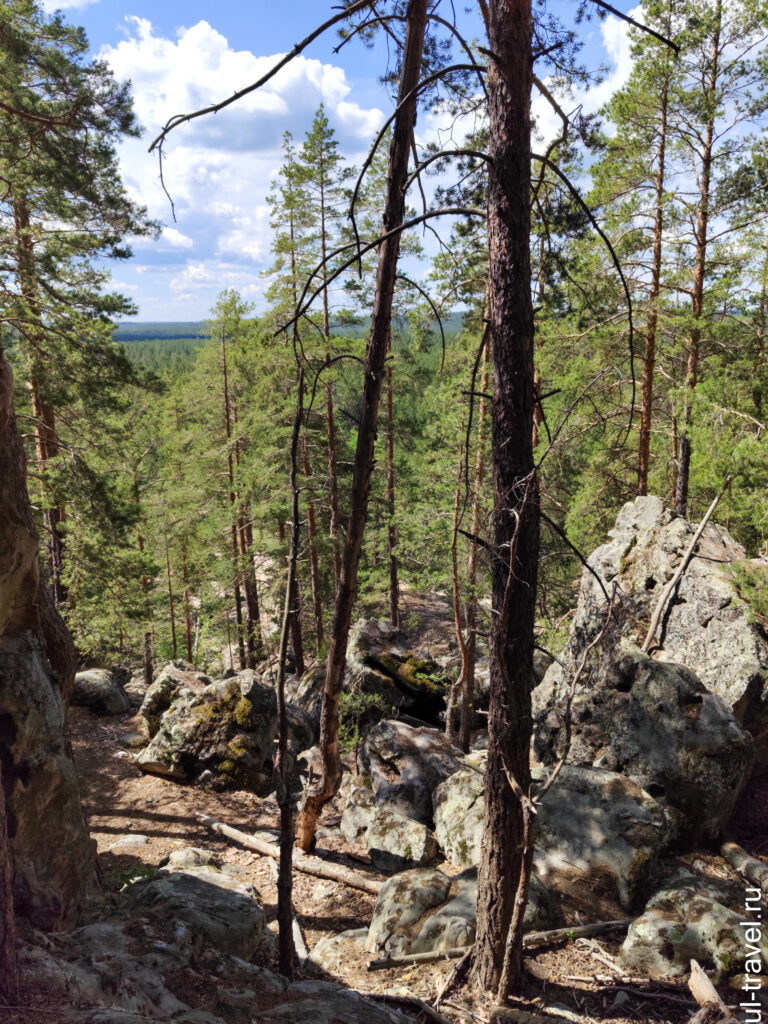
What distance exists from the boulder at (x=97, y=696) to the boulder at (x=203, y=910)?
9017 mm

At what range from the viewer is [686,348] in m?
11.5

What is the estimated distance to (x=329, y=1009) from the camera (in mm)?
3867

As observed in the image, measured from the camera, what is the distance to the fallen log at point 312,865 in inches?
282

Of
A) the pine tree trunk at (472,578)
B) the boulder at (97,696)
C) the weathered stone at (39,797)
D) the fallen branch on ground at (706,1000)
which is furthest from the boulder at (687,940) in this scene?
the boulder at (97,696)

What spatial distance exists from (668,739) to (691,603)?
109 inches

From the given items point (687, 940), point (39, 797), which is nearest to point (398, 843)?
point (687, 940)

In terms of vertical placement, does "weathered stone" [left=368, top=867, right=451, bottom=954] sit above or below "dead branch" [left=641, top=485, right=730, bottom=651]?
below

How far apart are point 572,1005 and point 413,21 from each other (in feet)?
26.5

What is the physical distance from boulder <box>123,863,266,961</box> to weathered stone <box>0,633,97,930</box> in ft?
1.90

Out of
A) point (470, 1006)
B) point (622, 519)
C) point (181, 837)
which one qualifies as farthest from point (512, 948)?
point (622, 519)

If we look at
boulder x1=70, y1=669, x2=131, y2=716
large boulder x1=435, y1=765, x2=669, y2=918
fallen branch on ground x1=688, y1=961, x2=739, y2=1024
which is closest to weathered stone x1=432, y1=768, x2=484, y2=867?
large boulder x1=435, y1=765, x2=669, y2=918

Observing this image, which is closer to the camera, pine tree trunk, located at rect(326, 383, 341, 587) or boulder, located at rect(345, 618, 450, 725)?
pine tree trunk, located at rect(326, 383, 341, 587)

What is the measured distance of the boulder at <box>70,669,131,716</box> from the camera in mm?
13812

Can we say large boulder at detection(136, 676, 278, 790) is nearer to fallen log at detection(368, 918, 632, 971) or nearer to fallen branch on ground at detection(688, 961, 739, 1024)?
fallen log at detection(368, 918, 632, 971)
